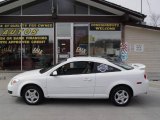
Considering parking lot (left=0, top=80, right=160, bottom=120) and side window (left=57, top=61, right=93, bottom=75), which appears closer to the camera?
parking lot (left=0, top=80, right=160, bottom=120)

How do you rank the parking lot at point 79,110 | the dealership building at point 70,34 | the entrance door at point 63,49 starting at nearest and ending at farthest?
the parking lot at point 79,110 → the dealership building at point 70,34 → the entrance door at point 63,49

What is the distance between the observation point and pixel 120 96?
9.09m

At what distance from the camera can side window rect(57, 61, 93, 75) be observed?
30.2 ft

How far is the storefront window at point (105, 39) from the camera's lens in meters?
17.9

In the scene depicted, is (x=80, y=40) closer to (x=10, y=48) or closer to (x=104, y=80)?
(x=10, y=48)

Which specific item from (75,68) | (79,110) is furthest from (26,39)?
(79,110)

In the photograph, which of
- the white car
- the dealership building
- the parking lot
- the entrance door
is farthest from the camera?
the entrance door

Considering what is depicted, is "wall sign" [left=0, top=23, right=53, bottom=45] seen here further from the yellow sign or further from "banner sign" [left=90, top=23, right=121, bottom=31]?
"banner sign" [left=90, top=23, right=121, bottom=31]

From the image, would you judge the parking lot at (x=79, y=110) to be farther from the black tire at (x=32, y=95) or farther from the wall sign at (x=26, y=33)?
the wall sign at (x=26, y=33)

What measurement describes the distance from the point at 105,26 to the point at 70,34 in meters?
2.13

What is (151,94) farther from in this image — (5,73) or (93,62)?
(5,73)

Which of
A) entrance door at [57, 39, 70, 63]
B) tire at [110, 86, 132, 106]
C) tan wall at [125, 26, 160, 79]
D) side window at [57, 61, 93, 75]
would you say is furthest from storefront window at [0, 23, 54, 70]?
tire at [110, 86, 132, 106]

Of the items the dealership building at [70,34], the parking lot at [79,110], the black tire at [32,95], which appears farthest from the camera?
the dealership building at [70,34]

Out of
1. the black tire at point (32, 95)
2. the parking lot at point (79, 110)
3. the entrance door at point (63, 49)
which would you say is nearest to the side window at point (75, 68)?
the black tire at point (32, 95)
